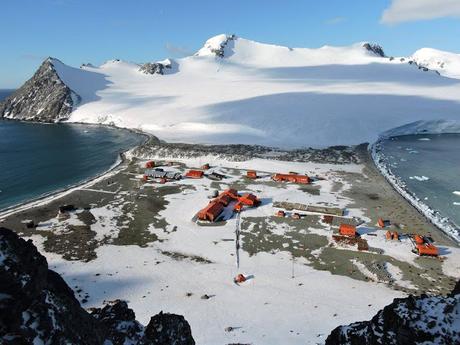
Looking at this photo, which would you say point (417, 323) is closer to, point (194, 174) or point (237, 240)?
point (237, 240)

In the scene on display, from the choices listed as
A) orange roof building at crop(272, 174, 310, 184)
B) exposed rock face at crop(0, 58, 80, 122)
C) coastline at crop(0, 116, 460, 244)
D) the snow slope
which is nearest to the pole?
orange roof building at crop(272, 174, 310, 184)

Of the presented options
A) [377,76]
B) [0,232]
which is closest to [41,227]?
[0,232]

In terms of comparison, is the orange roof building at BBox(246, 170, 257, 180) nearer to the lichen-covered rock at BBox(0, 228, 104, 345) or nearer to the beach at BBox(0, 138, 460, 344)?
the beach at BBox(0, 138, 460, 344)

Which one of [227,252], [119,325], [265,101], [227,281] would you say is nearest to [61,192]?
[227,252]

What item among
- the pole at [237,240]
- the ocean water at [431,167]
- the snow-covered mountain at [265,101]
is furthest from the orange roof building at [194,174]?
the ocean water at [431,167]

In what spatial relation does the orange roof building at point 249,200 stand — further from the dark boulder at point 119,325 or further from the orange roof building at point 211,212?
the dark boulder at point 119,325

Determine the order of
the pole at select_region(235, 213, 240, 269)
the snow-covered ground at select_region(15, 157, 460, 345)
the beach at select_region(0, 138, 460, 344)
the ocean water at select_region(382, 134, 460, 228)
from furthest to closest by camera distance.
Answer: the ocean water at select_region(382, 134, 460, 228)
the pole at select_region(235, 213, 240, 269)
the beach at select_region(0, 138, 460, 344)
the snow-covered ground at select_region(15, 157, 460, 345)
